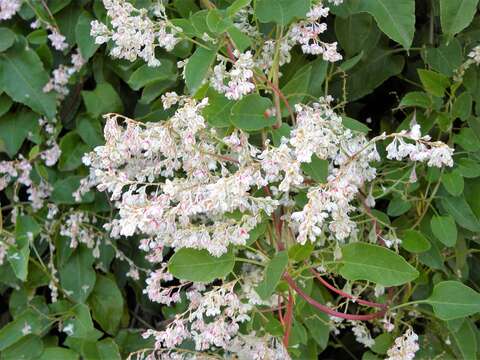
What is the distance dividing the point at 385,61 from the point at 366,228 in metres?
0.40

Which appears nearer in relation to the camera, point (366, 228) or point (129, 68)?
point (366, 228)

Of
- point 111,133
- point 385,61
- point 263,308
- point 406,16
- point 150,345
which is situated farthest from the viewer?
point 150,345

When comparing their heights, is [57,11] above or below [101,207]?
above

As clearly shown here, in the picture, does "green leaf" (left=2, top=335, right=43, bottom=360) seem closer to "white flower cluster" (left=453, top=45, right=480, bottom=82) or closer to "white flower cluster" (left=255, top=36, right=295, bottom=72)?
"white flower cluster" (left=255, top=36, right=295, bottom=72)

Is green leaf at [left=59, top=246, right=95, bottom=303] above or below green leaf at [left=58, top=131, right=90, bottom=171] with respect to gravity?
below

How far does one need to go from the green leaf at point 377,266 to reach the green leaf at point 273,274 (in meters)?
0.11

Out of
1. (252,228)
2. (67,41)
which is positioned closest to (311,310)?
(252,228)

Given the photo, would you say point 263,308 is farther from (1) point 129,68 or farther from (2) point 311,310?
(1) point 129,68

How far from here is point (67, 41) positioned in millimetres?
1583

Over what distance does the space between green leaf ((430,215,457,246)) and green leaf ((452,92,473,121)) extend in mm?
206

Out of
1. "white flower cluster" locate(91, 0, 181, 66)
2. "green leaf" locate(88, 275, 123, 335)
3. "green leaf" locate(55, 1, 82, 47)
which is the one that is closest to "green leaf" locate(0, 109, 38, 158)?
"green leaf" locate(55, 1, 82, 47)

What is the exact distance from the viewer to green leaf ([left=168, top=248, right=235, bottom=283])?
1.04 meters

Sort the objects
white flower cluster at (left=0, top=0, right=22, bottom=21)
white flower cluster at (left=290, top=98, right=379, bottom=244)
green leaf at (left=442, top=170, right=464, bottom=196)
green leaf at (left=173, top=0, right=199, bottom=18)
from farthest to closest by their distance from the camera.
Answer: white flower cluster at (left=0, top=0, right=22, bottom=21) < green leaf at (left=173, top=0, right=199, bottom=18) < green leaf at (left=442, top=170, right=464, bottom=196) < white flower cluster at (left=290, top=98, right=379, bottom=244)

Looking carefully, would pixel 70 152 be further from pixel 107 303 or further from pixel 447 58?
pixel 447 58
